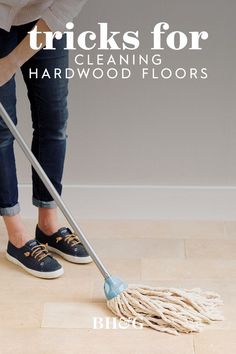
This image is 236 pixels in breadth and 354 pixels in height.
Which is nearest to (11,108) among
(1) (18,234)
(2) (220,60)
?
(1) (18,234)

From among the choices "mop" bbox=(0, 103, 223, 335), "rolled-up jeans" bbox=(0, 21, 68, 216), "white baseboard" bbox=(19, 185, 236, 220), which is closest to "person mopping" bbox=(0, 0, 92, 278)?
"rolled-up jeans" bbox=(0, 21, 68, 216)

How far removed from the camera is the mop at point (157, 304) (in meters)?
1.54

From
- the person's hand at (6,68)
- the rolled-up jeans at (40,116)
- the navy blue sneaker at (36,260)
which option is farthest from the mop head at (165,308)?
the person's hand at (6,68)

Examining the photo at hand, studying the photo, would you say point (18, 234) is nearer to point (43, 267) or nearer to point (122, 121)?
point (43, 267)

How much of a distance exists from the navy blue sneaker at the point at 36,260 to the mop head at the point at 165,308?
0.67 feet

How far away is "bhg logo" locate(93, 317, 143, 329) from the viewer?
1.55 metres

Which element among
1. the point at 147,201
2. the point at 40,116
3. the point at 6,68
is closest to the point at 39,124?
the point at 40,116

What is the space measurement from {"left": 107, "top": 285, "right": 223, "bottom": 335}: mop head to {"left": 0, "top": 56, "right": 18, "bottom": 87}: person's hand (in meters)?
0.51

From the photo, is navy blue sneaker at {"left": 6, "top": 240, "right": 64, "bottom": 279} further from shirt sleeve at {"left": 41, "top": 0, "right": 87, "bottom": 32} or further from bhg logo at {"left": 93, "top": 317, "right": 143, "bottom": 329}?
shirt sleeve at {"left": 41, "top": 0, "right": 87, "bottom": 32}

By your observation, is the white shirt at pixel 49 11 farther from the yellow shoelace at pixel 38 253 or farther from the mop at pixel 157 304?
the yellow shoelace at pixel 38 253

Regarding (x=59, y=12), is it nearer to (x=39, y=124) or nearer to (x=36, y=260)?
(x=39, y=124)

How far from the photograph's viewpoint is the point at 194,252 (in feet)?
6.22

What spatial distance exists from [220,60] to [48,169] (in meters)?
0.56

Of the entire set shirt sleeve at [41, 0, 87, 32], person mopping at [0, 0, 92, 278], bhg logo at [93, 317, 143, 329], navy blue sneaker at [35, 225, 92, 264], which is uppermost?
shirt sleeve at [41, 0, 87, 32]
